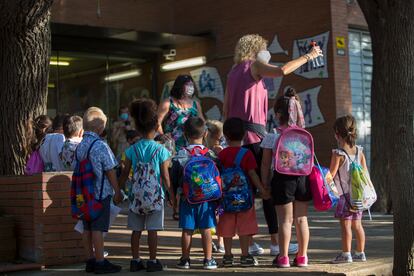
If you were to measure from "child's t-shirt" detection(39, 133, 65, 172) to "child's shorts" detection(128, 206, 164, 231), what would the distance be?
174 centimetres

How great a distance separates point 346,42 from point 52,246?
37.7 ft

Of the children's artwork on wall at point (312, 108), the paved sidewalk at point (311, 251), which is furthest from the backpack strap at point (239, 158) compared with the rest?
the children's artwork on wall at point (312, 108)

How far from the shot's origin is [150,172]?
6738 mm

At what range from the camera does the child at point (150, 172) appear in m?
6.75

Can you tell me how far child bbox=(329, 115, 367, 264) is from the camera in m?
7.02

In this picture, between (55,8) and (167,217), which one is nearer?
(167,217)

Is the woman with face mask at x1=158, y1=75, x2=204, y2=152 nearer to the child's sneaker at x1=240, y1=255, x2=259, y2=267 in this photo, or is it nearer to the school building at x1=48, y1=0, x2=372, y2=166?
the child's sneaker at x1=240, y1=255, x2=259, y2=267

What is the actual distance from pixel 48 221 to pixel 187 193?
5.06ft

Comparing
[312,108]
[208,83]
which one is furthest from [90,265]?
[208,83]

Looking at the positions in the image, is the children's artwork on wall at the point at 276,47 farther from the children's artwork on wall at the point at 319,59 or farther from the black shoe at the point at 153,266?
the black shoe at the point at 153,266

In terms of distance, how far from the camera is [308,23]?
56.5 feet

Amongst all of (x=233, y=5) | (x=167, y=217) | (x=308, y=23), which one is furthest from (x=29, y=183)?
(x=233, y=5)

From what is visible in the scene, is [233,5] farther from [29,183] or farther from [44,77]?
[29,183]

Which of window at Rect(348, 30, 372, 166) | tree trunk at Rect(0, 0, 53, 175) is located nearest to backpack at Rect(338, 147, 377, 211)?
tree trunk at Rect(0, 0, 53, 175)
